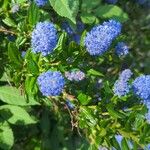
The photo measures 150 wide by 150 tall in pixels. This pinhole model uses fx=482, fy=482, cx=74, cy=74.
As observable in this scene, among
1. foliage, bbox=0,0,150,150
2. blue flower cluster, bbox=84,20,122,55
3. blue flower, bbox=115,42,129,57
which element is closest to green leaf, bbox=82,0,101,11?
foliage, bbox=0,0,150,150

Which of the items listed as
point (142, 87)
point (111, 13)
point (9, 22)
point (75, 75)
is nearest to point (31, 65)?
point (75, 75)

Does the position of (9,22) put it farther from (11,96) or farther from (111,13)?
(111,13)

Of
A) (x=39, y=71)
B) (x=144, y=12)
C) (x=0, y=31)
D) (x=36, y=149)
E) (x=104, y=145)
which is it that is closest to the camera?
(x=39, y=71)

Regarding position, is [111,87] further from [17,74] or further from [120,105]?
[17,74]

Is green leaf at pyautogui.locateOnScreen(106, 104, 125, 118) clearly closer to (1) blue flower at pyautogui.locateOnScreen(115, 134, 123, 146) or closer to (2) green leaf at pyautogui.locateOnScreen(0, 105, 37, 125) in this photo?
(1) blue flower at pyautogui.locateOnScreen(115, 134, 123, 146)

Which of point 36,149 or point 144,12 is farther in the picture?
point 144,12

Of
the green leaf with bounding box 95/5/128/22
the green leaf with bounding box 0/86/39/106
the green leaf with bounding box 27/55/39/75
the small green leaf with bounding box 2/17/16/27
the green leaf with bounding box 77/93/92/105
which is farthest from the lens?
the green leaf with bounding box 95/5/128/22

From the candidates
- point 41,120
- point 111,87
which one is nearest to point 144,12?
point 41,120
